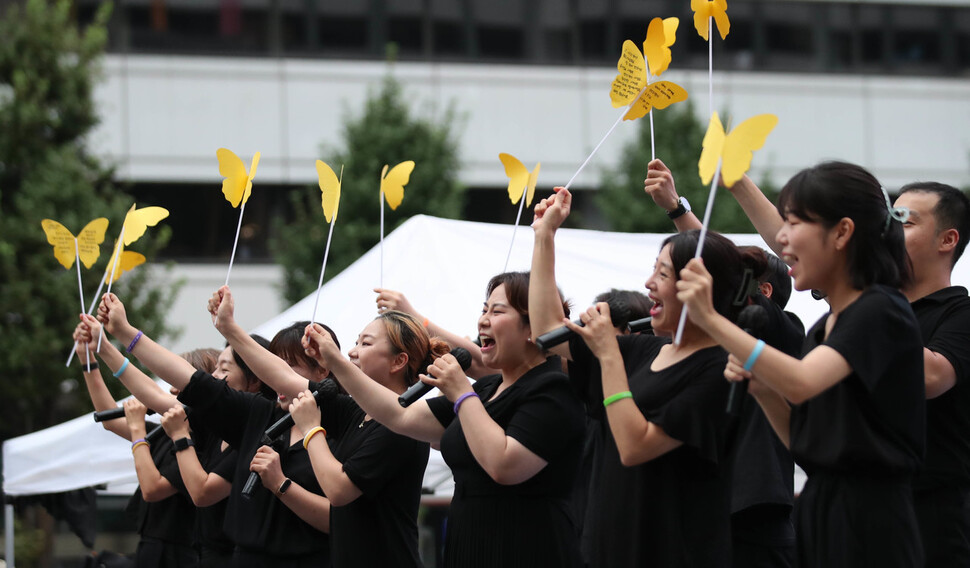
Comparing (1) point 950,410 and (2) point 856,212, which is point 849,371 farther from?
(1) point 950,410

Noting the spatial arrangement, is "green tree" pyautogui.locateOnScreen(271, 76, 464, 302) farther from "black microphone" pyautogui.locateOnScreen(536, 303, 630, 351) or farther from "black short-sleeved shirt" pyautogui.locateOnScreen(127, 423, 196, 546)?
"black microphone" pyautogui.locateOnScreen(536, 303, 630, 351)

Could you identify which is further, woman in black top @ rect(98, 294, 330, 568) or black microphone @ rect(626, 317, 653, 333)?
woman in black top @ rect(98, 294, 330, 568)

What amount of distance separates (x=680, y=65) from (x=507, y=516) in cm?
1426

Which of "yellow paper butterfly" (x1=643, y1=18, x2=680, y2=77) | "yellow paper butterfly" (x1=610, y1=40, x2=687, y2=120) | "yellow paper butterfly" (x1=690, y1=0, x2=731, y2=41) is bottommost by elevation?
"yellow paper butterfly" (x1=610, y1=40, x2=687, y2=120)

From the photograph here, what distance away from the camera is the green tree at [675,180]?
13328 millimetres

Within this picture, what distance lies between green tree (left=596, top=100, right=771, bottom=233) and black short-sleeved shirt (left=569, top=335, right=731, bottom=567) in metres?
10.4

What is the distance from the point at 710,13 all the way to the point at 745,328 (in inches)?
56.4

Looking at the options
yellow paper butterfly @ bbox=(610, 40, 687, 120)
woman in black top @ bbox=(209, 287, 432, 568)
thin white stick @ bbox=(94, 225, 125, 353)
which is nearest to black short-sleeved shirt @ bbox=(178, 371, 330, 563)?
woman in black top @ bbox=(209, 287, 432, 568)

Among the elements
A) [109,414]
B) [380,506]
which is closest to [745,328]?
[380,506]

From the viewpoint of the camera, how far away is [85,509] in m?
7.62

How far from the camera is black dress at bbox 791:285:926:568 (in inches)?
97.0

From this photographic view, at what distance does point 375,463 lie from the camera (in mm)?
3787

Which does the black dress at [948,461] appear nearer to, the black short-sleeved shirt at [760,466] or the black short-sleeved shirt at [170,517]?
the black short-sleeved shirt at [760,466]

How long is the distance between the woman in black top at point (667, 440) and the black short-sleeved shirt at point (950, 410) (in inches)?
23.0
